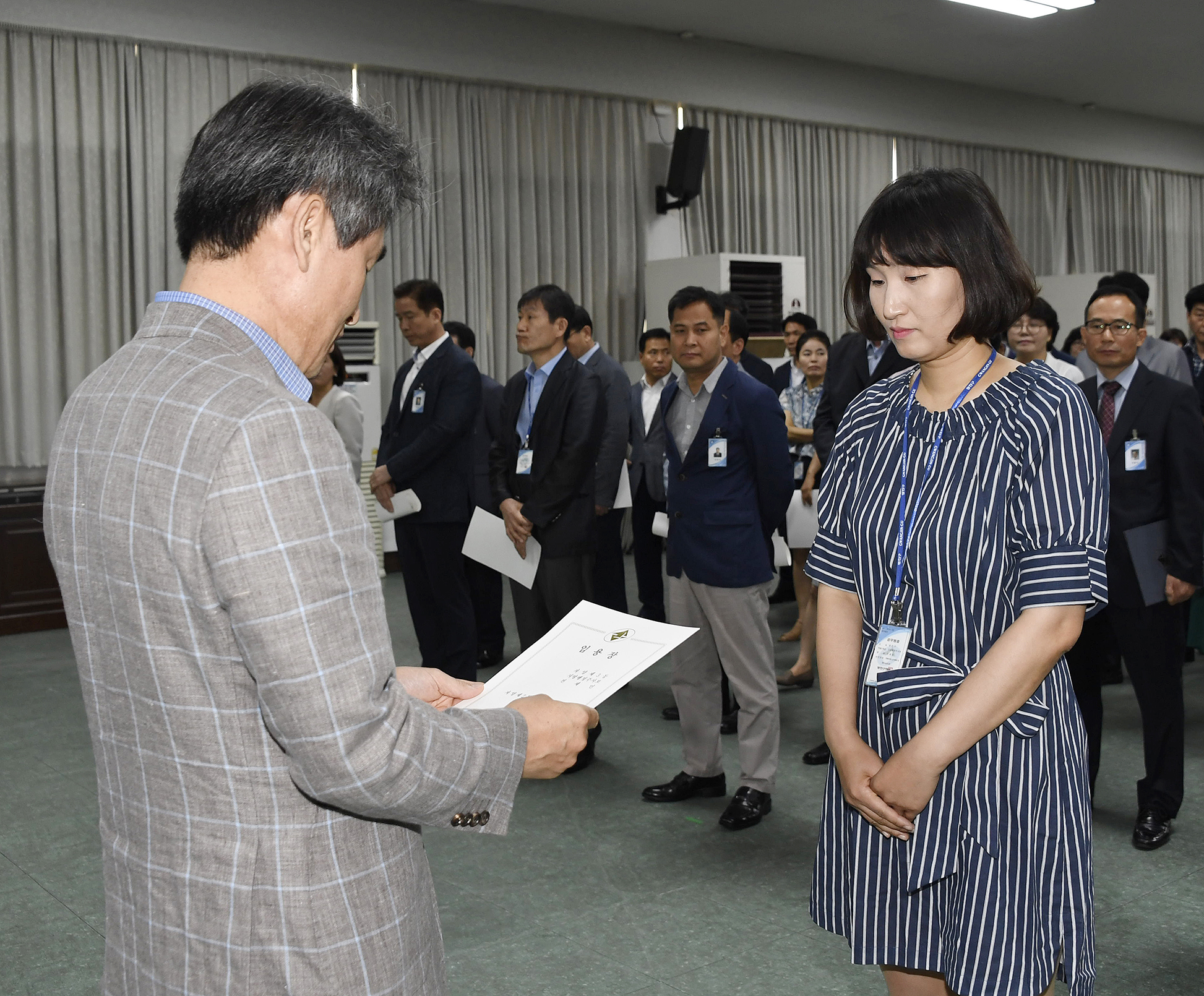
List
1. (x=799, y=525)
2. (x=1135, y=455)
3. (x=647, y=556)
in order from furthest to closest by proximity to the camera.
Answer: (x=647, y=556) → (x=799, y=525) → (x=1135, y=455)

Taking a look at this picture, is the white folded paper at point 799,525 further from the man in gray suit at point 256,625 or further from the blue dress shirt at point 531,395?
the man in gray suit at point 256,625

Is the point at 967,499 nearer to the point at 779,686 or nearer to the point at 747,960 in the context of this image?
the point at 747,960

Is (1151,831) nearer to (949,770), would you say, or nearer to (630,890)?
(630,890)

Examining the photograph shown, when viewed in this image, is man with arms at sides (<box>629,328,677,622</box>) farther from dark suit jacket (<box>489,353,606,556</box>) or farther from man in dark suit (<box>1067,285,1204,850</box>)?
man in dark suit (<box>1067,285,1204,850</box>)

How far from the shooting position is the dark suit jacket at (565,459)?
388 cm

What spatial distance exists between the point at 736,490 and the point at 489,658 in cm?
252

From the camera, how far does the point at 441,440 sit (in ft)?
15.2

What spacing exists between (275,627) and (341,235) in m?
0.36

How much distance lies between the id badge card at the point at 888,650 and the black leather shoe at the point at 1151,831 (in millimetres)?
2088

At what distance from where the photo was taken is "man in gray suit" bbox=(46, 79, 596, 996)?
88cm

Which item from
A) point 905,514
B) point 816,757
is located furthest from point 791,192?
point 905,514

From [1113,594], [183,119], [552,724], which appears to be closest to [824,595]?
[552,724]

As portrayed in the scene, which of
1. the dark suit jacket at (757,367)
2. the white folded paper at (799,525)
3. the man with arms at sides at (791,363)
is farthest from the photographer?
the man with arms at sides at (791,363)

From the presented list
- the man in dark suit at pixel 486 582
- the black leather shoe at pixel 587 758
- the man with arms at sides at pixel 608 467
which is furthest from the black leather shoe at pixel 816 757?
the man in dark suit at pixel 486 582
